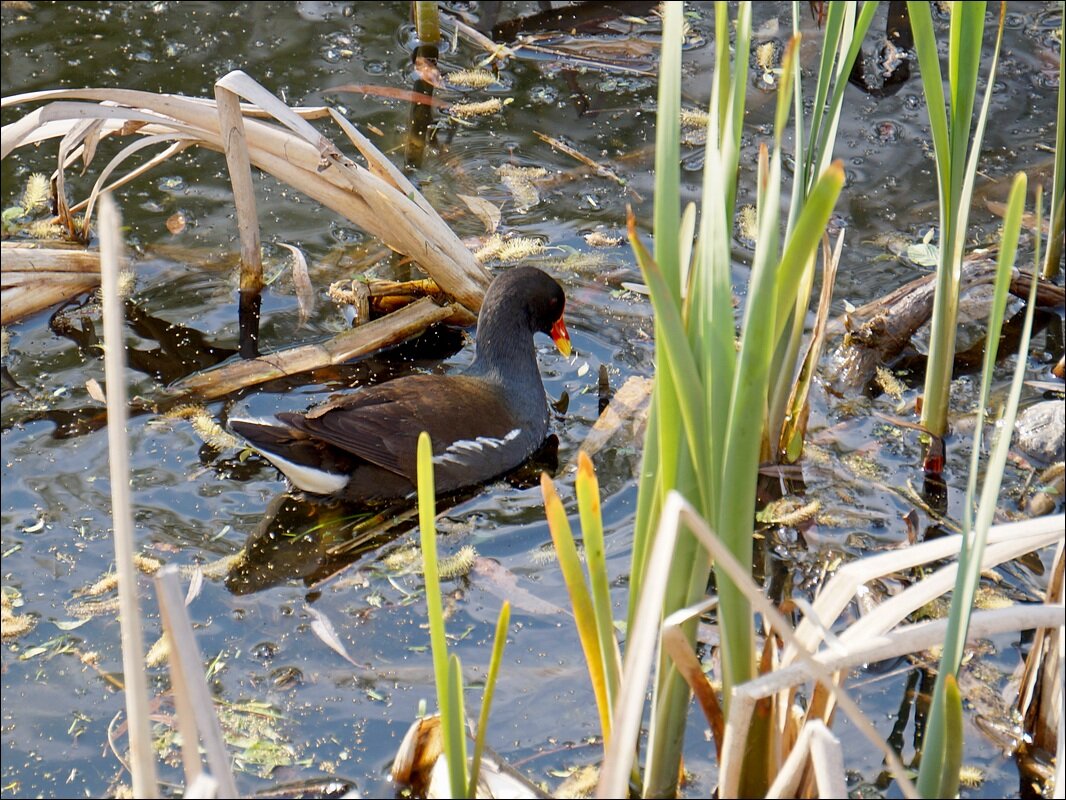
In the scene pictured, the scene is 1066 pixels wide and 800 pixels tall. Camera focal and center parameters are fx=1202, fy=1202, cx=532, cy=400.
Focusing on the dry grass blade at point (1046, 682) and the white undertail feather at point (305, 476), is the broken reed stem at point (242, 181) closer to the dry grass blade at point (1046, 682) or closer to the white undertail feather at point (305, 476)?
the white undertail feather at point (305, 476)

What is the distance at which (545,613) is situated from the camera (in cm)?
318

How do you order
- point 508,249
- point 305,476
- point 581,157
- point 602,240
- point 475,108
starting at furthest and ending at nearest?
1. point 475,108
2. point 581,157
3. point 602,240
4. point 508,249
5. point 305,476

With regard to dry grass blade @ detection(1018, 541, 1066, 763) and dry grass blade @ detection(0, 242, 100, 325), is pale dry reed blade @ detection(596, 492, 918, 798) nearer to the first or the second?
dry grass blade @ detection(1018, 541, 1066, 763)

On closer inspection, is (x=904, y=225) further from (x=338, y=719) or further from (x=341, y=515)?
(x=338, y=719)

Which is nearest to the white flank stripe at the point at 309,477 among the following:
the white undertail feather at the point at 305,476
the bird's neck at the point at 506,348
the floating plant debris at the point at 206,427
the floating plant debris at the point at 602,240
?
the white undertail feather at the point at 305,476

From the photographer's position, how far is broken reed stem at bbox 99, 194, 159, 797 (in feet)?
5.20

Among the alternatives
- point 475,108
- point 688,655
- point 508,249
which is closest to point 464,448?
point 508,249

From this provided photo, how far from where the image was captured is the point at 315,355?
418cm

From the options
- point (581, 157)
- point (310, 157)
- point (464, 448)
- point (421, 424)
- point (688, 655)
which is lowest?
point (464, 448)

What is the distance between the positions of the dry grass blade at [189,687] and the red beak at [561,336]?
2.67 m

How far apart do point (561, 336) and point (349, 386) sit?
787mm

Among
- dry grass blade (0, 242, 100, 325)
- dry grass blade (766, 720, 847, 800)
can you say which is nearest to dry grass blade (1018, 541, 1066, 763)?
dry grass blade (766, 720, 847, 800)

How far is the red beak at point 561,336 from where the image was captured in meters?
4.37

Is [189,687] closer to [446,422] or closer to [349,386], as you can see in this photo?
[446,422]
